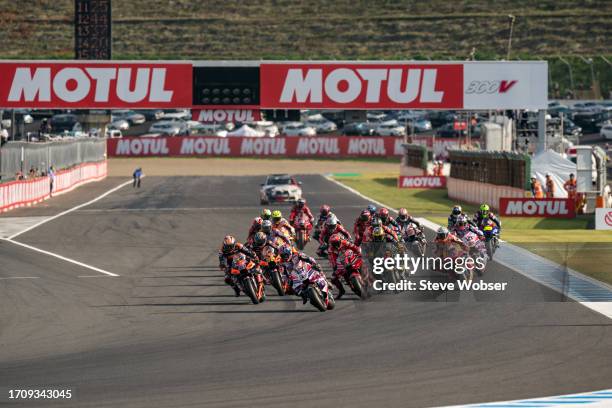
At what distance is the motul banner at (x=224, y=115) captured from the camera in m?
50.0

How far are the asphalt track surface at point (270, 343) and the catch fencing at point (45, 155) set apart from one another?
2349cm

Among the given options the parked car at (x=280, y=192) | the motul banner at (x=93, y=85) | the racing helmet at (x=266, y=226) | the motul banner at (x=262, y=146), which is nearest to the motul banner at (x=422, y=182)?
the parked car at (x=280, y=192)

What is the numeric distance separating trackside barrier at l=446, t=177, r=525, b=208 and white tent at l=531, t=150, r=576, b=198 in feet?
7.89

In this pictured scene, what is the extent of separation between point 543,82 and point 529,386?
3854 centimetres

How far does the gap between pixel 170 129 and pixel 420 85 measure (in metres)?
60.5

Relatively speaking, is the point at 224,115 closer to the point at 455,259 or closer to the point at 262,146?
the point at 455,259

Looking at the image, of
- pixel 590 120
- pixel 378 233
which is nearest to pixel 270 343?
pixel 378 233

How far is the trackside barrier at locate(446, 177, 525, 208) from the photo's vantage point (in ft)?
171

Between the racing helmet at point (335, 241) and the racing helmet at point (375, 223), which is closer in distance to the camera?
the racing helmet at point (335, 241)

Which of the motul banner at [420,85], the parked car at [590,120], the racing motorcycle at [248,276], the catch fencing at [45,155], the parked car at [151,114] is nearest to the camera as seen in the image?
the racing motorcycle at [248,276]

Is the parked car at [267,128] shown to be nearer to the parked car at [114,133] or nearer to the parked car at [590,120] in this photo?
the parked car at [114,133]

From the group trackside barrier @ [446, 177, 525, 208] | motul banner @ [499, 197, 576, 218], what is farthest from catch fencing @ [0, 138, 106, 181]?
motul banner @ [499, 197, 576, 218]

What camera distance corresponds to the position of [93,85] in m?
51.7

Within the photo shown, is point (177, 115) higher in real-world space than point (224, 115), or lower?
lower
